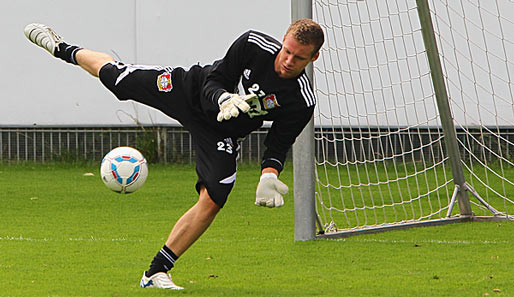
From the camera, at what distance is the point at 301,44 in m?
4.82

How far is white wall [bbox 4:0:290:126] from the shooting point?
47.0 ft

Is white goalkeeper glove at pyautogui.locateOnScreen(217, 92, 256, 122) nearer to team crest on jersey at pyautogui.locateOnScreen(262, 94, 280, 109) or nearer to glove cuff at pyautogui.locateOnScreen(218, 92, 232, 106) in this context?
glove cuff at pyautogui.locateOnScreen(218, 92, 232, 106)

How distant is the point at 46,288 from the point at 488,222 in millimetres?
4939

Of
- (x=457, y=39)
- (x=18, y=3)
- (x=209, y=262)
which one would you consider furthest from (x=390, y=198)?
(x=18, y=3)

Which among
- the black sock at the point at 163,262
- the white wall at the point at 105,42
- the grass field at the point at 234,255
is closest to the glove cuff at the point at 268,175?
the grass field at the point at 234,255

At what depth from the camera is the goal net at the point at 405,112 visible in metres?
9.27

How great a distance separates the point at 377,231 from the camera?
7918 millimetres

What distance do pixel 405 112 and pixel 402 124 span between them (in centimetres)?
120

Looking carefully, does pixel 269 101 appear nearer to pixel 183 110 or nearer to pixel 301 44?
pixel 301 44

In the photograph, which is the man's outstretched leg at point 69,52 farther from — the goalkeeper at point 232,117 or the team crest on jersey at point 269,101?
the team crest on jersey at point 269,101

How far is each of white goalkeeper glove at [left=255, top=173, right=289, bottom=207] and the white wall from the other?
31.4 ft

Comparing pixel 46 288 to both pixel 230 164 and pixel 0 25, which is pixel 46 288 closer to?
pixel 230 164

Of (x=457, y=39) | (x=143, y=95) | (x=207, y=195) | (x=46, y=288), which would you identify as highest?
(x=457, y=39)

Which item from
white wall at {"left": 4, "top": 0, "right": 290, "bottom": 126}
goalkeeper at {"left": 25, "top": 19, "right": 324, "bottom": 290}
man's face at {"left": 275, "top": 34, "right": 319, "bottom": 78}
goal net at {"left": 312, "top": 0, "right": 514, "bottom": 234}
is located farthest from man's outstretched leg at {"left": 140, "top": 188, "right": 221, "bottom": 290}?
white wall at {"left": 4, "top": 0, "right": 290, "bottom": 126}
